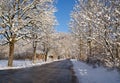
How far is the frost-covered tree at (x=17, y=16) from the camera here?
29.4m

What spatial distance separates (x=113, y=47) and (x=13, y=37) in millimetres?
14513

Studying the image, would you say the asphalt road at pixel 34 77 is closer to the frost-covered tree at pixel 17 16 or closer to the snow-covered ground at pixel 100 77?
the snow-covered ground at pixel 100 77

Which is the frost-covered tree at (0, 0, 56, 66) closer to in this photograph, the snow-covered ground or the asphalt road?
the asphalt road

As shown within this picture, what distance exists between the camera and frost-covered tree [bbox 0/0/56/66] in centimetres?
2939

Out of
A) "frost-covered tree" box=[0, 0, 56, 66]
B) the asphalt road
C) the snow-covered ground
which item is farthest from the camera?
"frost-covered tree" box=[0, 0, 56, 66]

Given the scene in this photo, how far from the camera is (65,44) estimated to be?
189375mm

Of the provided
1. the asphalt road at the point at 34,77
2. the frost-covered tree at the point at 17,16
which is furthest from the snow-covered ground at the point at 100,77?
the frost-covered tree at the point at 17,16

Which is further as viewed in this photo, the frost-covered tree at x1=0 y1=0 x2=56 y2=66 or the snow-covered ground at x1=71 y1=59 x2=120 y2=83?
the frost-covered tree at x1=0 y1=0 x2=56 y2=66

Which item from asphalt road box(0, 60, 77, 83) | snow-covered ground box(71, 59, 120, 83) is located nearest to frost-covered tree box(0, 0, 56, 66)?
asphalt road box(0, 60, 77, 83)

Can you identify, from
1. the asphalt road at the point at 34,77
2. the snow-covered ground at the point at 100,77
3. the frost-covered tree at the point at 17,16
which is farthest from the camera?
the frost-covered tree at the point at 17,16

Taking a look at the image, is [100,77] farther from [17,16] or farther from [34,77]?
[17,16]

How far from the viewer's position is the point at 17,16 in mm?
30766

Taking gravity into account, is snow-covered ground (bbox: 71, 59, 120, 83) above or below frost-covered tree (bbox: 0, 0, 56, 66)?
below

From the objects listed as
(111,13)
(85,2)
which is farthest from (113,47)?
(85,2)
